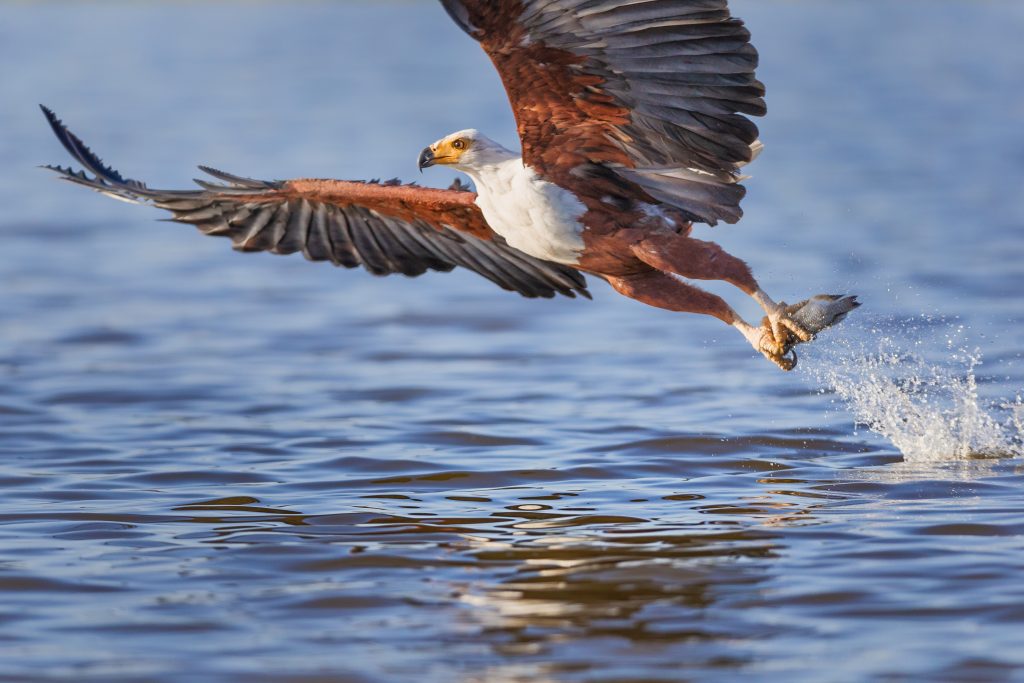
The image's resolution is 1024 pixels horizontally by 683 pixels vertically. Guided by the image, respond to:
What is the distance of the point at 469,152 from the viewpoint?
24.2ft

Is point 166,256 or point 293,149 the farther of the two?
point 293,149

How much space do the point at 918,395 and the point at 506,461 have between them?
236 centimetres

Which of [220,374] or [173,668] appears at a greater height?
[220,374]

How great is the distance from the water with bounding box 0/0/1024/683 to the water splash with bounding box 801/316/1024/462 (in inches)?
1.1

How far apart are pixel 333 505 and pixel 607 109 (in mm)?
2204

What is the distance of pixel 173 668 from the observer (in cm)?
546

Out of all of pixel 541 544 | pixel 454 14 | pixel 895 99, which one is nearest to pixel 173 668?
pixel 541 544

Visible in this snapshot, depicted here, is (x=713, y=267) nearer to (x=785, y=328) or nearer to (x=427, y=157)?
(x=785, y=328)

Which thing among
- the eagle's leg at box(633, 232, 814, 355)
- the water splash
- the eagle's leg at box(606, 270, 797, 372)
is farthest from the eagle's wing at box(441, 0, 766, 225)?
the water splash

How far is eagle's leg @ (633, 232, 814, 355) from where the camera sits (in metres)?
6.82

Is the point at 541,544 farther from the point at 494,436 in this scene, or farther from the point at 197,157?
the point at 197,157

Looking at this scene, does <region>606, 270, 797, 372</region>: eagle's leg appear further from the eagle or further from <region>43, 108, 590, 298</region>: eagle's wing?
<region>43, 108, 590, 298</region>: eagle's wing

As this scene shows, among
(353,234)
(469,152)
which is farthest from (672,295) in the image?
(353,234)

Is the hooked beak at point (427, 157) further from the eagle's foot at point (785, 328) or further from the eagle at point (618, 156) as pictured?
the eagle's foot at point (785, 328)
